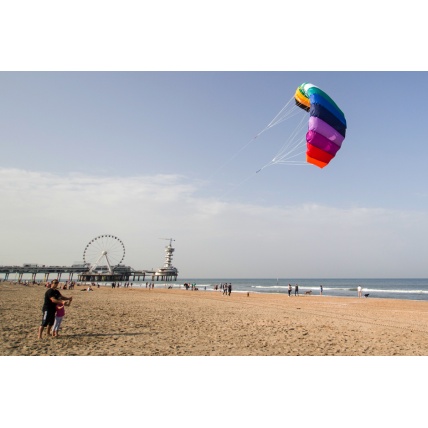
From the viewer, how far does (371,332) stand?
9.30 metres

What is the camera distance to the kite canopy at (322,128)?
37.9ft

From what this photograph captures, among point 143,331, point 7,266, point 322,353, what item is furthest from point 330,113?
point 7,266

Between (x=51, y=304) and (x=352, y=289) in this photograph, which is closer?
(x=51, y=304)

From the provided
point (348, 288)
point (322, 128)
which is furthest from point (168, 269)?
point (322, 128)

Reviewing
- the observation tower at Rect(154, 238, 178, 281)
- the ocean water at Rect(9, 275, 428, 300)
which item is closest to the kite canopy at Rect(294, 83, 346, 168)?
the ocean water at Rect(9, 275, 428, 300)

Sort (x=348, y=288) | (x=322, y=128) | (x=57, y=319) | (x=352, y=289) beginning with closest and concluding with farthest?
(x=57, y=319), (x=322, y=128), (x=352, y=289), (x=348, y=288)

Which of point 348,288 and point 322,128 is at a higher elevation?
point 322,128

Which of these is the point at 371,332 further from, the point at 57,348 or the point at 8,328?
the point at 8,328

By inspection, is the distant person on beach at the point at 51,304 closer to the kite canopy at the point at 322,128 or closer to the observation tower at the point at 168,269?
the kite canopy at the point at 322,128

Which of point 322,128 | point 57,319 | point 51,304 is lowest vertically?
point 57,319

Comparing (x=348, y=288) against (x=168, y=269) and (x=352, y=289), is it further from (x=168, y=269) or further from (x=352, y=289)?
(x=168, y=269)

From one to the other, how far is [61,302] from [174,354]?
321 centimetres

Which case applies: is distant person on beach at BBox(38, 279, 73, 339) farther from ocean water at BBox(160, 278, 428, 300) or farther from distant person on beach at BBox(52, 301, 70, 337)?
ocean water at BBox(160, 278, 428, 300)

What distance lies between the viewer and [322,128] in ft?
38.3
